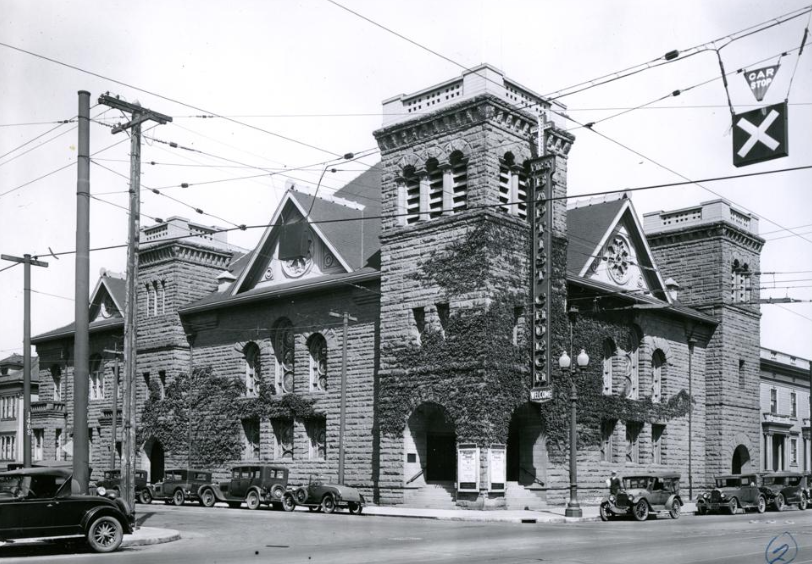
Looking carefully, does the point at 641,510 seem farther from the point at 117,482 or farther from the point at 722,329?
the point at 117,482

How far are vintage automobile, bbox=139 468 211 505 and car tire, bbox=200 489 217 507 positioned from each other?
0.77ft

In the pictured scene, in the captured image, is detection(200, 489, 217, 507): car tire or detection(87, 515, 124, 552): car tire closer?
detection(87, 515, 124, 552): car tire

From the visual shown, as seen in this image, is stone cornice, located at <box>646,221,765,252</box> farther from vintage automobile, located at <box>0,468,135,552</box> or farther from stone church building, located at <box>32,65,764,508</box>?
vintage automobile, located at <box>0,468,135,552</box>

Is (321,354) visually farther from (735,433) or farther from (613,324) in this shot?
(735,433)

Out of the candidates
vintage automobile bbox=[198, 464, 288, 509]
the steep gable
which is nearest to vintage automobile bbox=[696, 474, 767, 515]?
the steep gable

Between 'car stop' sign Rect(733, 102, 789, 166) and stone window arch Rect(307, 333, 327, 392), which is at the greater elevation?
'car stop' sign Rect(733, 102, 789, 166)

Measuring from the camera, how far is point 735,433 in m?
46.1

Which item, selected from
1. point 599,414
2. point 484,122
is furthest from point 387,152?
point 599,414

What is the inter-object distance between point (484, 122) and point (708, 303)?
1870 centimetres

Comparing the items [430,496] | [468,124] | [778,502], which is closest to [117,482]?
[430,496]

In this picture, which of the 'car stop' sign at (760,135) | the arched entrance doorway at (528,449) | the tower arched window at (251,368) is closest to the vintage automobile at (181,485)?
the tower arched window at (251,368)

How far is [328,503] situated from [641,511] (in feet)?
32.2

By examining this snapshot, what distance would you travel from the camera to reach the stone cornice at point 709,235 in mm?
46531

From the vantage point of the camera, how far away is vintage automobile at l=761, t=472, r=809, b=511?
120 ft
